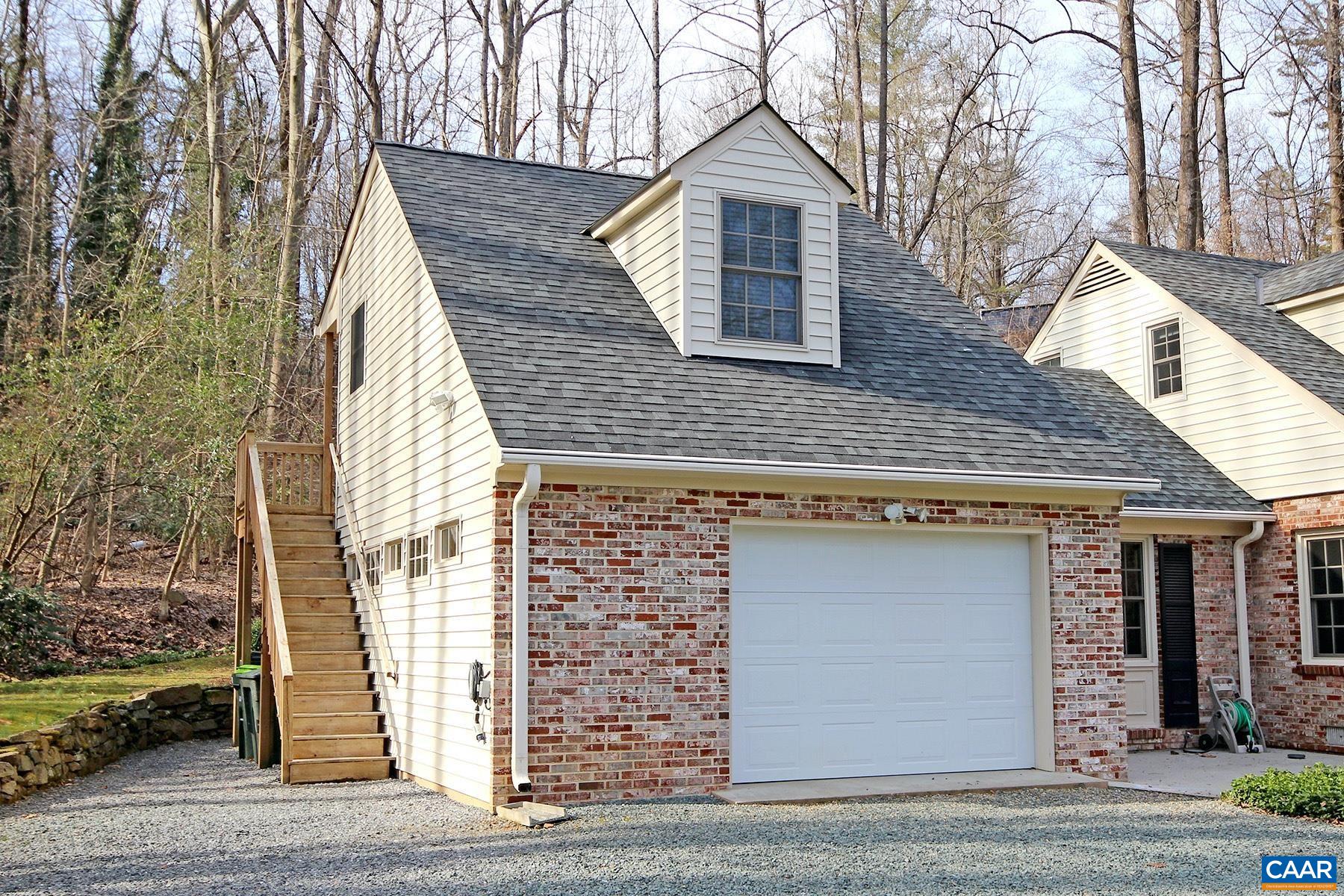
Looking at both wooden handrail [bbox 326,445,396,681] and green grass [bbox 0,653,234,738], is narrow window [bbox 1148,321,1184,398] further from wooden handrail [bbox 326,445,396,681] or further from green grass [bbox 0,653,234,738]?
green grass [bbox 0,653,234,738]

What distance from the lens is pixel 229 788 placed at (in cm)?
1095

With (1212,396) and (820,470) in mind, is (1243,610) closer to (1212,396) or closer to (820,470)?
(1212,396)

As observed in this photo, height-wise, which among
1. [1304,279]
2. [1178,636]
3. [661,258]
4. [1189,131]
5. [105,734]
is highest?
[1189,131]

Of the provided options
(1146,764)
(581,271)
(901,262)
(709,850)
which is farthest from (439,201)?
(1146,764)

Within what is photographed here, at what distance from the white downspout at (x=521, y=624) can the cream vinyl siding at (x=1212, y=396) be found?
30.5ft

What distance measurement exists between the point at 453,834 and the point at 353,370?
7.76 metres

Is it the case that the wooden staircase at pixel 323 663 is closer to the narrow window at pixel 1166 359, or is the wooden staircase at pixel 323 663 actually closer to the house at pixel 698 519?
the house at pixel 698 519

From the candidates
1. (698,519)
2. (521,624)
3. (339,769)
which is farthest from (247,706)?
(698,519)

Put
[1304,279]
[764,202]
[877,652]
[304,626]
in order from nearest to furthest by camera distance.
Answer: [877,652] → [764,202] → [304,626] → [1304,279]

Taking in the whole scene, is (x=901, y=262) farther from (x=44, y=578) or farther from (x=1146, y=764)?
(x=44, y=578)

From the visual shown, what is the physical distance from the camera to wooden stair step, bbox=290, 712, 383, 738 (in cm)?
1164

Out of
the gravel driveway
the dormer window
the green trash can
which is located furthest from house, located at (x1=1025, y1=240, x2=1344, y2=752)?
the green trash can

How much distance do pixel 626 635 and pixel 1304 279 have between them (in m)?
11.7

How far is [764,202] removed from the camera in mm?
11648
